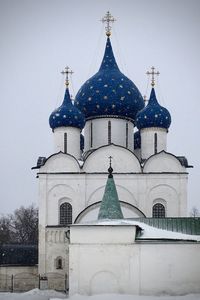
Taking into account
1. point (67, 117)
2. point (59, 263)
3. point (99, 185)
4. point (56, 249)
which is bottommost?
point (59, 263)

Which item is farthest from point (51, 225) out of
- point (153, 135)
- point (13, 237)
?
point (13, 237)

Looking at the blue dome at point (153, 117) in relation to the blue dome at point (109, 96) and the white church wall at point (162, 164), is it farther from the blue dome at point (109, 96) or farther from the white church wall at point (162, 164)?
the white church wall at point (162, 164)

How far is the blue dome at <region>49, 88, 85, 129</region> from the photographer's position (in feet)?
77.7

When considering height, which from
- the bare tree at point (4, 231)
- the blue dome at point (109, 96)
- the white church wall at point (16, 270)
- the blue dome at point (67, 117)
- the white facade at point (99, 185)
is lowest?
the white church wall at point (16, 270)

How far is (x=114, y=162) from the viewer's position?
22844mm

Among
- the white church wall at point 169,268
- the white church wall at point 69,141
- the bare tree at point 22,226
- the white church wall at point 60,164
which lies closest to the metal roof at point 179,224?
the white church wall at point 169,268

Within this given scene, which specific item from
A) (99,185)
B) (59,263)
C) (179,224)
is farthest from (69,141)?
(179,224)

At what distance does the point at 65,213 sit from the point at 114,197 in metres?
3.50

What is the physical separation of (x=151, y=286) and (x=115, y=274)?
101 centimetres

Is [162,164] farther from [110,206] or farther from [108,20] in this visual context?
[108,20]

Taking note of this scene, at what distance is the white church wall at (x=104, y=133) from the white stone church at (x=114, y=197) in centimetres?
4

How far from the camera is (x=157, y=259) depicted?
55.6 feet

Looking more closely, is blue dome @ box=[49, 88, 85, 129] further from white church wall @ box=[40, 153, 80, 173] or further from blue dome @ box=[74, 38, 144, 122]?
white church wall @ box=[40, 153, 80, 173]

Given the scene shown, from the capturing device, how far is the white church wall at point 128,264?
16812 mm
